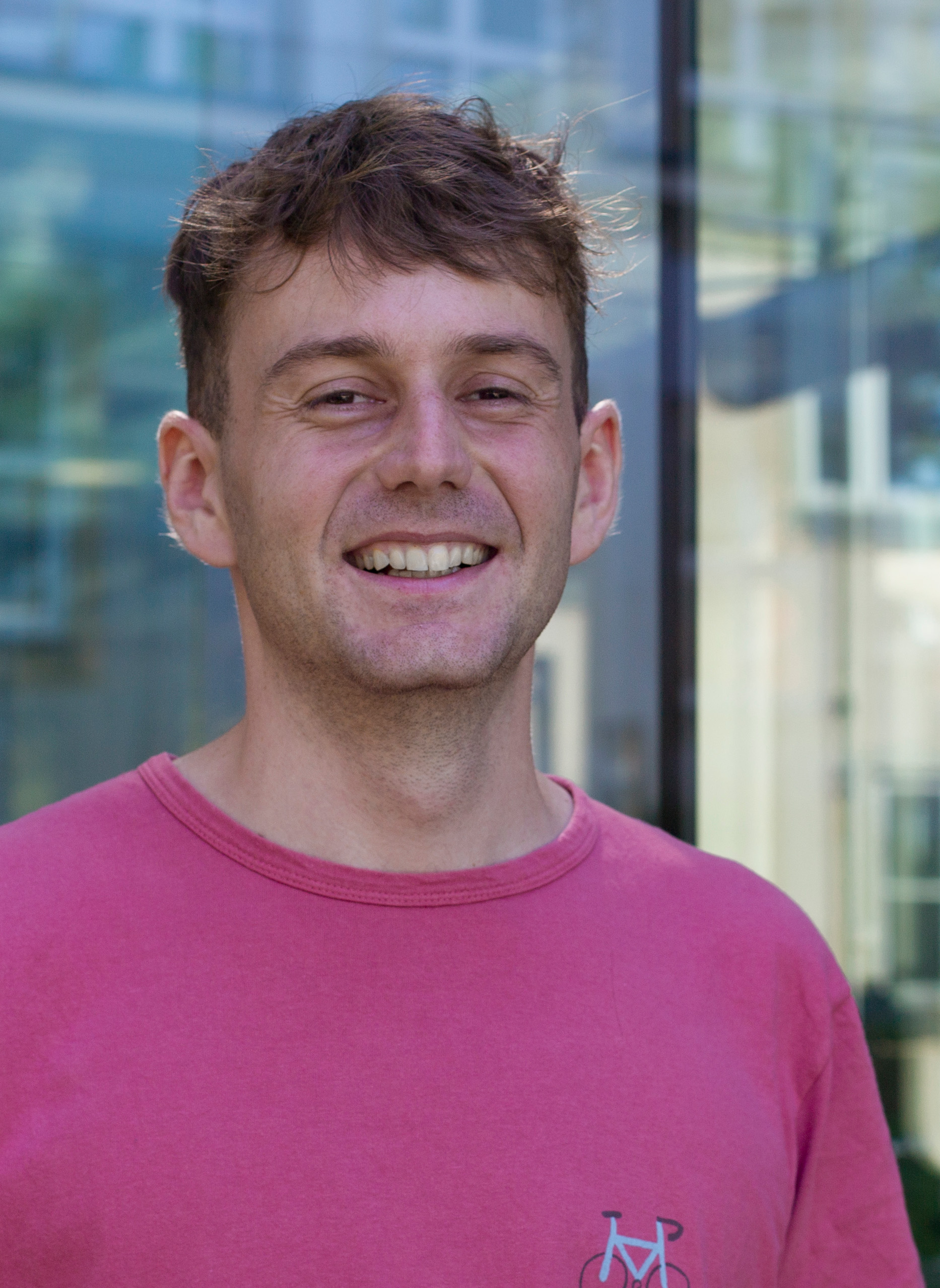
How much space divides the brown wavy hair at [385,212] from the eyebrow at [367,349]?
7 cm

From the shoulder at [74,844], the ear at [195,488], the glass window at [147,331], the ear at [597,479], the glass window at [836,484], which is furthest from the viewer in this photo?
the glass window at [836,484]

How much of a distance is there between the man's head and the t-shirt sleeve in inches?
23.7

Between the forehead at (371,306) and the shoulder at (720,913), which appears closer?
the forehead at (371,306)

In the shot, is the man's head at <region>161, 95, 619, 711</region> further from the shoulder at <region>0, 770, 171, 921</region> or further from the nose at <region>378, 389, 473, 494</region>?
the shoulder at <region>0, 770, 171, 921</region>

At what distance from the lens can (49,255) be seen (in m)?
3.05

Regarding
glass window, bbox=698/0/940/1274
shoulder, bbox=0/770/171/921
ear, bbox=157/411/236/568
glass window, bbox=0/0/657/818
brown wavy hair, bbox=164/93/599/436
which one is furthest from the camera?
glass window, bbox=698/0/940/1274

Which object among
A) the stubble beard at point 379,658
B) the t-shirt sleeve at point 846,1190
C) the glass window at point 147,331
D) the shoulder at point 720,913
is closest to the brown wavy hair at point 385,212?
the stubble beard at point 379,658

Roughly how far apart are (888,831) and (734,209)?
1510mm

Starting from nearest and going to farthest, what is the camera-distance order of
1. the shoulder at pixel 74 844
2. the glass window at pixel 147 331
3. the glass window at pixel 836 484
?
the shoulder at pixel 74 844
the glass window at pixel 147 331
the glass window at pixel 836 484

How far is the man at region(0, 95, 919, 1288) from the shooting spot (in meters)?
1.29

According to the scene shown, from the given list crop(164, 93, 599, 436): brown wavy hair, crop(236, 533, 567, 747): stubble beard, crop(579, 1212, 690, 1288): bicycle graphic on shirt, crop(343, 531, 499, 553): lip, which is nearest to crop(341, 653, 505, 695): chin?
crop(236, 533, 567, 747): stubble beard

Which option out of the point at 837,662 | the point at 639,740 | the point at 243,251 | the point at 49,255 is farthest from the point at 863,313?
the point at 243,251

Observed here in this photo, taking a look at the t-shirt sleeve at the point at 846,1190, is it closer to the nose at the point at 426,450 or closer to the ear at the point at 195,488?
the nose at the point at 426,450

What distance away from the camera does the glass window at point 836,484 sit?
128 inches
